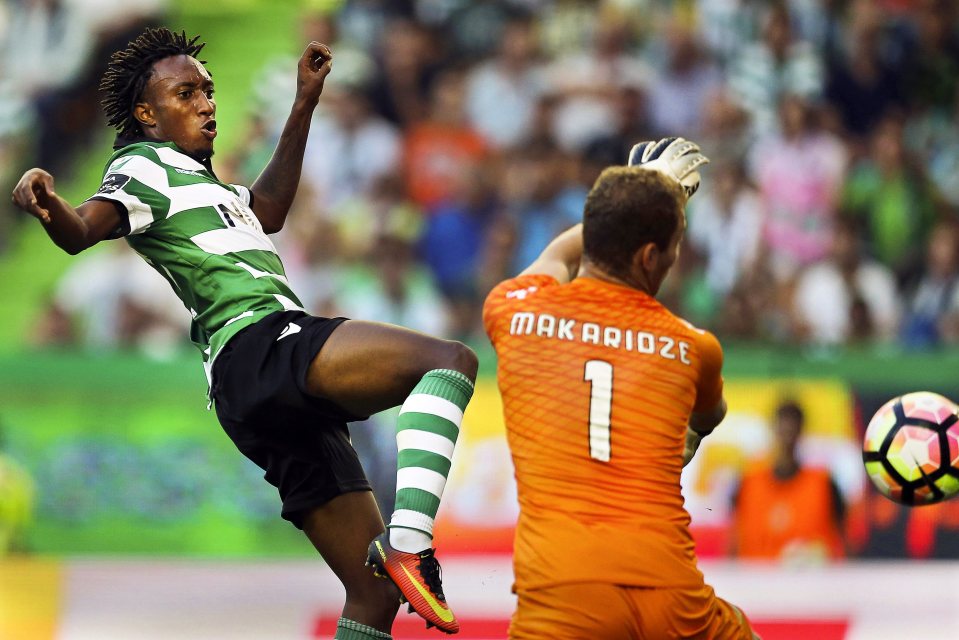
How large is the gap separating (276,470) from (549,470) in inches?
54.6

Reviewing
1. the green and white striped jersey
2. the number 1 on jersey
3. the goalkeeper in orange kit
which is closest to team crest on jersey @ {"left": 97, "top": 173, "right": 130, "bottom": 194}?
the green and white striped jersey

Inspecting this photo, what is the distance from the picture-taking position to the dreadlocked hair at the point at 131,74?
4.99m

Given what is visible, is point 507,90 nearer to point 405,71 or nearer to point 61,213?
point 405,71

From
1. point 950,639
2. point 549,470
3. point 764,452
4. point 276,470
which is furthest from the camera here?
point 764,452

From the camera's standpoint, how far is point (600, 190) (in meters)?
3.82

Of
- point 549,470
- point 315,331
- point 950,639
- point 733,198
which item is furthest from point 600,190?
point 733,198

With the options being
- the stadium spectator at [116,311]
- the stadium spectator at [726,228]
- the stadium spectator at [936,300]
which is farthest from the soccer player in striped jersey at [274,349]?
the stadium spectator at [936,300]

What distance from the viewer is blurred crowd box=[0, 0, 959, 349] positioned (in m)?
11.2

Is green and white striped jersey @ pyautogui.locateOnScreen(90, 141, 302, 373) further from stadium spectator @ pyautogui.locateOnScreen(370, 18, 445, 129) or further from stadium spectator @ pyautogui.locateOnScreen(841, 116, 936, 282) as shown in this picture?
stadium spectator @ pyautogui.locateOnScreen(841, 116, 936, 282)

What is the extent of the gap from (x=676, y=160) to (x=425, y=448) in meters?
1.23

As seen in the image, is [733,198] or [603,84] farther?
[603,84]

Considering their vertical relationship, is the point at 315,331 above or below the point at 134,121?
below

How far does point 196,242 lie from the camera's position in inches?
184

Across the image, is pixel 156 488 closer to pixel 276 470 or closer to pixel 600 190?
pixel 276 470
